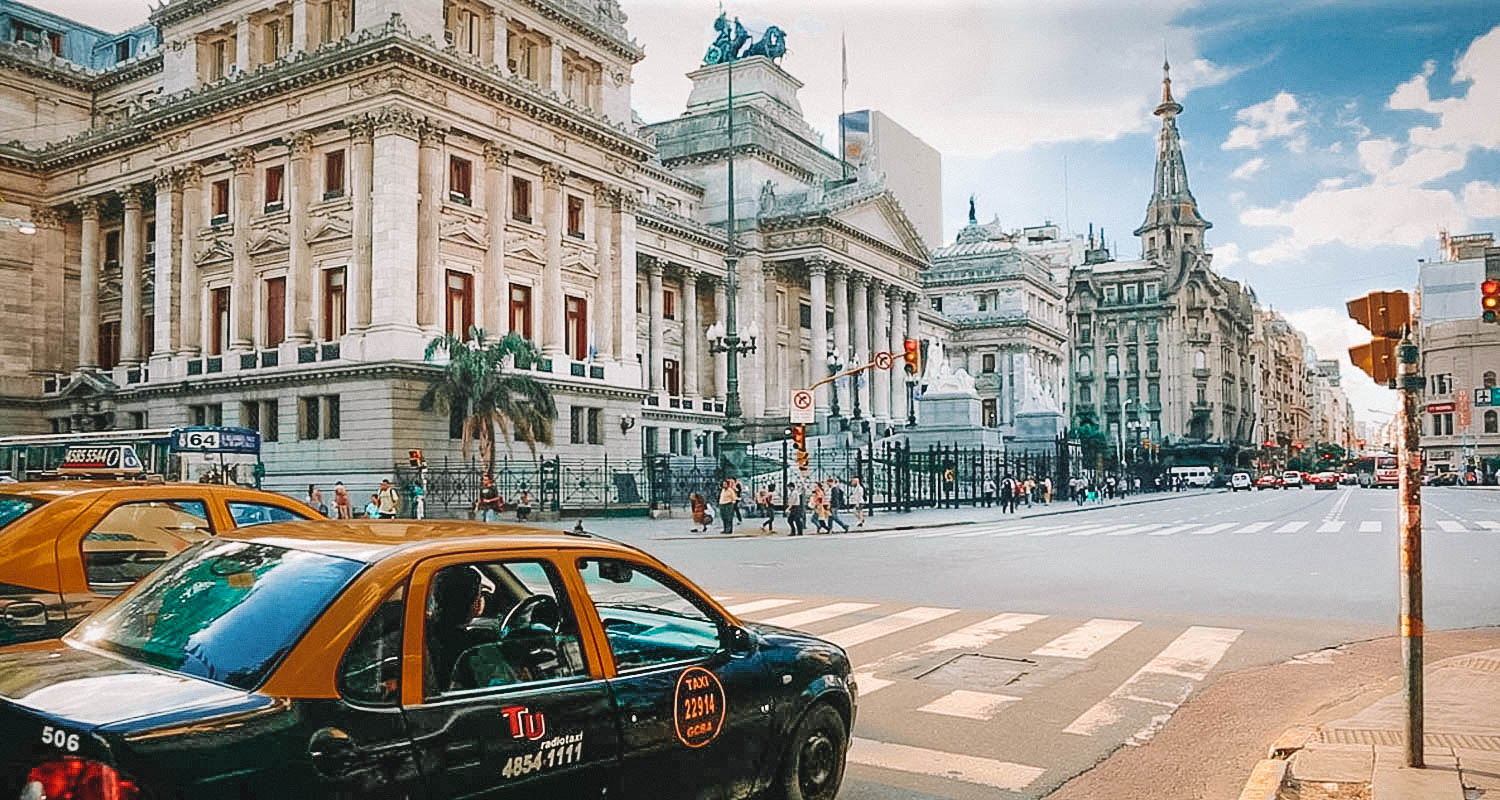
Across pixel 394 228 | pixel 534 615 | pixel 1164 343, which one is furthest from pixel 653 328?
pixel 1164 343

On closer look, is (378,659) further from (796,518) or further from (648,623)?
(796,518)

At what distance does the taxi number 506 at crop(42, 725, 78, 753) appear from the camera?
10.4 ft

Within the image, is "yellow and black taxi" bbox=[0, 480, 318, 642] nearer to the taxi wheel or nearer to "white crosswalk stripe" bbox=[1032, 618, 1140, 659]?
the taxi wheel

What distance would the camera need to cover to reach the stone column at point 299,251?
127ft

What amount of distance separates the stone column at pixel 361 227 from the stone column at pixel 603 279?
34.1ft

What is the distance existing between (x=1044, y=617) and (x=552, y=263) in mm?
32760

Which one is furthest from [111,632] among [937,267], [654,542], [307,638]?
[937,267]

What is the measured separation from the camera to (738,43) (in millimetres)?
69188

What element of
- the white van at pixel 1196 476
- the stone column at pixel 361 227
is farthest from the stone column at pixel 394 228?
the white van at pixel 1196 476

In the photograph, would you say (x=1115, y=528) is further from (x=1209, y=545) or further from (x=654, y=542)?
(x=654, y=542)

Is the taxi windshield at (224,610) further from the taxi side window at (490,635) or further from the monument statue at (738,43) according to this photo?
the monument statue at (738,43)

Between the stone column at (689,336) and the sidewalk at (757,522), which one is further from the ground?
the stone column at (689,336)

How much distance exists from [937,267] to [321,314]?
68.4 metres

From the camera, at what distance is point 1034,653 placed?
35.0 feet
